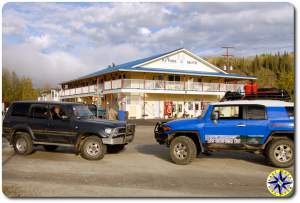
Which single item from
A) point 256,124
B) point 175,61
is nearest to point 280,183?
point 256,124

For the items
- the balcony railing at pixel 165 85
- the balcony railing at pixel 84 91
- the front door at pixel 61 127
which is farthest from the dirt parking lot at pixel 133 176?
the balcony railing at pixel 84 91

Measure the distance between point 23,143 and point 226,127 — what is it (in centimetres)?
670

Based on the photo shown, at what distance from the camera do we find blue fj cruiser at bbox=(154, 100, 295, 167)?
28.9 ft

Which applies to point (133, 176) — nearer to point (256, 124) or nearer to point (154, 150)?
point (256, 124)

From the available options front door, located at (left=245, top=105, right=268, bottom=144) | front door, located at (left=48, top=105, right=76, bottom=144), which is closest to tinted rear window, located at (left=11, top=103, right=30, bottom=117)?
front door, located at (left=48, top=105, right=76, bottom=144)

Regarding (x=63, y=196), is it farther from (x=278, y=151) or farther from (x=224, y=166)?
(x=278, y=151)

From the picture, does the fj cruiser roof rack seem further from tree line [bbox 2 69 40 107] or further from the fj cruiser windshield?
tree line [bbox 2 69 40 107]

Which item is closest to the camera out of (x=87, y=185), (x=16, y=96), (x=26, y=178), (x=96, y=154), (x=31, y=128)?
(x=87, y=185)

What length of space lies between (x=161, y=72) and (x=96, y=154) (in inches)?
1054

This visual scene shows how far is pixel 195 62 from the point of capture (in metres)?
40.9

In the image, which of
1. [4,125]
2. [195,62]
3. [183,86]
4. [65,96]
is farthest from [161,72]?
[4,125]

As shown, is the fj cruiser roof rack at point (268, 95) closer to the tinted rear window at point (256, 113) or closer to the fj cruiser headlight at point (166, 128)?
the tinted rear window at point (256, 113)

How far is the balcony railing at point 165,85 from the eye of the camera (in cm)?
3457

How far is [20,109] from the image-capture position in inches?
447
